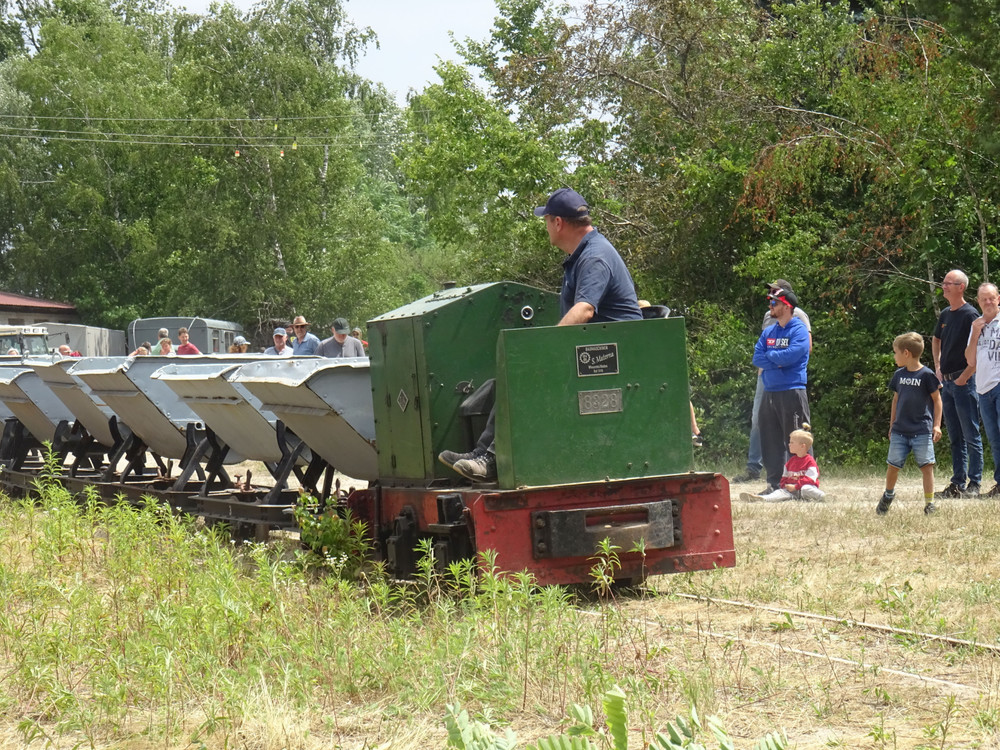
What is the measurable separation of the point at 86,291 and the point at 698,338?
39.8 metres

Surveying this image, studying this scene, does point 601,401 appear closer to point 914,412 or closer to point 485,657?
point 485,657

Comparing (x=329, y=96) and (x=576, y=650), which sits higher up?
(x=329, y=96)

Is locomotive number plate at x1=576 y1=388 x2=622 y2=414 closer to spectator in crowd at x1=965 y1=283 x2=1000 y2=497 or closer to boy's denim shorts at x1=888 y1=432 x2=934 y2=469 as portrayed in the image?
boy's denim shorts at x1=888 y1=432 x2=934 y2=469

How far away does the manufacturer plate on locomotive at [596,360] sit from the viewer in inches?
272

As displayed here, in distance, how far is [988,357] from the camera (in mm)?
11203

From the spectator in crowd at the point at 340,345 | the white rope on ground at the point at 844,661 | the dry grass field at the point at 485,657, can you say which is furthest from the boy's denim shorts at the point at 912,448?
the spectator in crowd at the point at 340,345

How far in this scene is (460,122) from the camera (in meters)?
24.8

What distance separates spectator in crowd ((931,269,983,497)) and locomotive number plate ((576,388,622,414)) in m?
5.67

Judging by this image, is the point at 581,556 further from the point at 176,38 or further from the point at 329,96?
the point at 176,38

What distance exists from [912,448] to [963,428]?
5.10 ft

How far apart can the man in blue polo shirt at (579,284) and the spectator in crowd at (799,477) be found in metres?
5.11

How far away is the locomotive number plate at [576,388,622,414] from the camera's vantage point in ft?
22.7

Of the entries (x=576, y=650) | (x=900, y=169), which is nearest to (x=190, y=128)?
(x=900, y=169)

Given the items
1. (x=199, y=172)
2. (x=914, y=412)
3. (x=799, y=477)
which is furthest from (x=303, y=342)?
(x=199, y=172)
